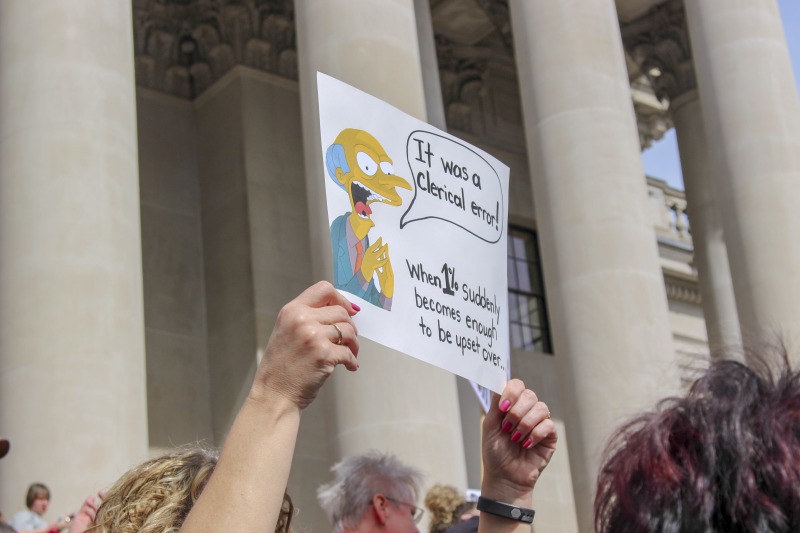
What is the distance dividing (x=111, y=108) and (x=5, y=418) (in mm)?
4061

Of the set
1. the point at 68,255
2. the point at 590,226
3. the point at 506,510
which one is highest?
the point at 590,226

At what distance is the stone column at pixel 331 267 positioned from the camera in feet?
52.7

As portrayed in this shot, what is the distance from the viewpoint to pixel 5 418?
14.3m

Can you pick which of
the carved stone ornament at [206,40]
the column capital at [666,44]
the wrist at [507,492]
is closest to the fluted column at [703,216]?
the column capital at [666,44]

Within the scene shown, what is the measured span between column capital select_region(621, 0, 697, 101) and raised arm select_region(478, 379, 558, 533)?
1004 inches

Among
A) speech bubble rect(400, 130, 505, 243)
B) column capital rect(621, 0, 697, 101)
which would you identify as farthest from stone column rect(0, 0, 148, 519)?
column capital rect(621, 0, 697, 101)

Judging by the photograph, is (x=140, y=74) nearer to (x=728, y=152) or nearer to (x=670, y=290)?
(x=728, y=152)

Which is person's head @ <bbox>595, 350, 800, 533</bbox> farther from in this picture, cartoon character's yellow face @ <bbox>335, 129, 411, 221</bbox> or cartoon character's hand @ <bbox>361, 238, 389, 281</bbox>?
cartoon character's yellow face @ <bbox>335, 129, 411, 221</bbox>

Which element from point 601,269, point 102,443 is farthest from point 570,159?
point 102,443

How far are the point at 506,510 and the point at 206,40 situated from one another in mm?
23074

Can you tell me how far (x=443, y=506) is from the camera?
1030 centimetres

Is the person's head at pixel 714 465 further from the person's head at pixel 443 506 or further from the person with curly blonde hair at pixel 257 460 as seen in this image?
the person's head at pixel 443 506

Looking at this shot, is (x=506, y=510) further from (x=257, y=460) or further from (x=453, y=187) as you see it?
(x=453, y=187)

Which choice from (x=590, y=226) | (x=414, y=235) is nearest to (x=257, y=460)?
(x=414, y=235)
